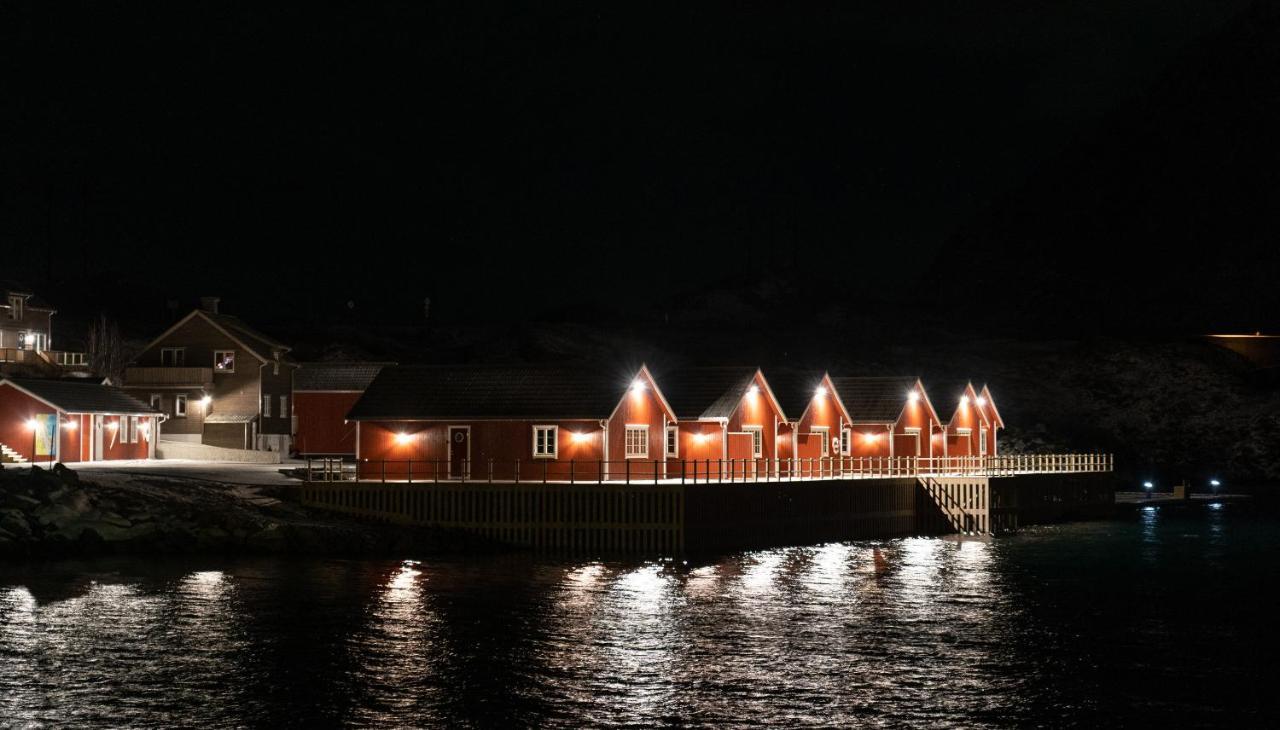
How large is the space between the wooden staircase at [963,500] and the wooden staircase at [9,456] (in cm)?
4213

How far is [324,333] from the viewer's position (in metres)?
173

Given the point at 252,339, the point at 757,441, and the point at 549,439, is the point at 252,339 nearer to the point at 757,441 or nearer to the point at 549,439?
the point at 757,441

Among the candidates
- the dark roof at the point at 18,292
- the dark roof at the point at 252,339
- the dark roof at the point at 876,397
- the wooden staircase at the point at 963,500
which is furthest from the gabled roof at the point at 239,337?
the wooden staircase at the point at 963,500

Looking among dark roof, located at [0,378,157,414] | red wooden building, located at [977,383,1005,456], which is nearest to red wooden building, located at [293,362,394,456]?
dark roof, located at [0,378,157,414]

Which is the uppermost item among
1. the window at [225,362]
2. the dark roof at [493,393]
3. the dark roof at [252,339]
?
the dark roof at [252,339]

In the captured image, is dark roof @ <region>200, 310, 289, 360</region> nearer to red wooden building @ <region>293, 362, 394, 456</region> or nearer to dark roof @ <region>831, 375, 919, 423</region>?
red wooden building @ <region>293, 362, 394, 456</region>

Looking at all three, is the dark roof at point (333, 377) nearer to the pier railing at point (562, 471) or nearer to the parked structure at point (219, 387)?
the parked structure at point (219, 387)

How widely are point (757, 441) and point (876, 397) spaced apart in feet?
48.2

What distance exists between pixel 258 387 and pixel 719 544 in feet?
128

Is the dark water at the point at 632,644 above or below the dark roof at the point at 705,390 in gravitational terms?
below

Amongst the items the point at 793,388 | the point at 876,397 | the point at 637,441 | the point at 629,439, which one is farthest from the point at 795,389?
the point at 629,439

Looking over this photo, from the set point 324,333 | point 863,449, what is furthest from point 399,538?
point 324,333

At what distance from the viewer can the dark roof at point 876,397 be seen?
85.6m

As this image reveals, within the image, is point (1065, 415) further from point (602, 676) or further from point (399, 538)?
point (602, 676)
